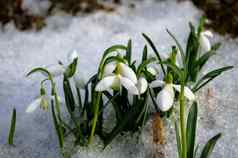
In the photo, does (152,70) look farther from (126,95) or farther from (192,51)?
(192,51)

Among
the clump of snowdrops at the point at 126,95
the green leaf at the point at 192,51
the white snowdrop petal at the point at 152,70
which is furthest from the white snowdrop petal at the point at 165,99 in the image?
the green leaf at the point at 192,51

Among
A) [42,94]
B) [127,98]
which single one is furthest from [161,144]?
[42,94]

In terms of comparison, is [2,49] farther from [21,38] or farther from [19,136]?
[19,136]

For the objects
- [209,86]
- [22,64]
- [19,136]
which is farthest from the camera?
[22,64]

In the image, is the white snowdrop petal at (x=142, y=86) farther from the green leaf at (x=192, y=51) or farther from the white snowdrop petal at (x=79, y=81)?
the green leaf at (x=192, y=51)

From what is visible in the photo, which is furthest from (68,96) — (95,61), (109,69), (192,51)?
(95,61)

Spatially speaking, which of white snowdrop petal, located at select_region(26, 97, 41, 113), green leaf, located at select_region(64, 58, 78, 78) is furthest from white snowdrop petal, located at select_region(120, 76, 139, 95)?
white snowdrop petal, located at select_region(26, 97, 41, 113)
